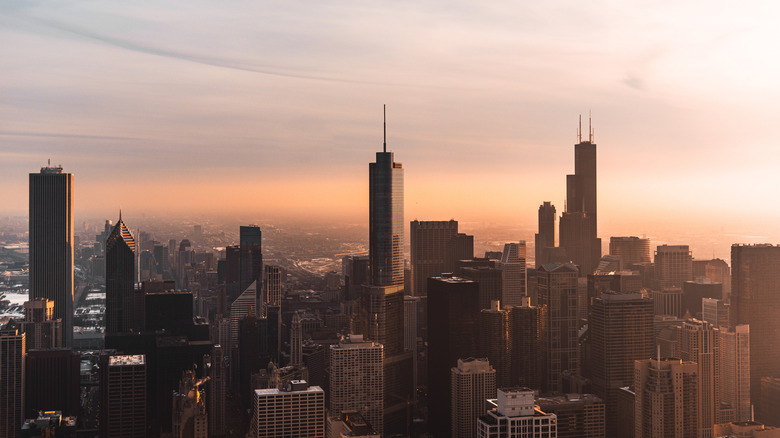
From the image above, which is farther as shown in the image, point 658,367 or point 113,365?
point 113,365

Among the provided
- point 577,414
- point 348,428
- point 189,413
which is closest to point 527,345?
point 577,414

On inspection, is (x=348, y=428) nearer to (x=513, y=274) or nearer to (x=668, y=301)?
(x=513, y=274)

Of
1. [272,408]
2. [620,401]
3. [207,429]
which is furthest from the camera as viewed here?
[620,401]

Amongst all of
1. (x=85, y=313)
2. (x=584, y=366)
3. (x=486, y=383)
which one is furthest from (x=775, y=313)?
(x=85, y=313)

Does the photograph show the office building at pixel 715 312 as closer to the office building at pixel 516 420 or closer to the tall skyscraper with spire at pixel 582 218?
the tall skyscraper with spire at pixel 582 218

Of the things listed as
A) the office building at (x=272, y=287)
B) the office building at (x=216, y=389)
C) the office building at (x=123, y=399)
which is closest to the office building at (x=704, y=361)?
the office building at (x=216, y=389)

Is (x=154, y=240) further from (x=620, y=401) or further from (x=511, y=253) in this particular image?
(x=620, y=401)

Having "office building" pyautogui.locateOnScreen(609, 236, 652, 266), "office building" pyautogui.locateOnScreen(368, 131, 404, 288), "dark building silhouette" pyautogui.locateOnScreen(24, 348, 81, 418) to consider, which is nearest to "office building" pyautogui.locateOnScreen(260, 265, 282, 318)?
"office building" pyautogui.locateOnScreen(368, 131, 404, 288)
